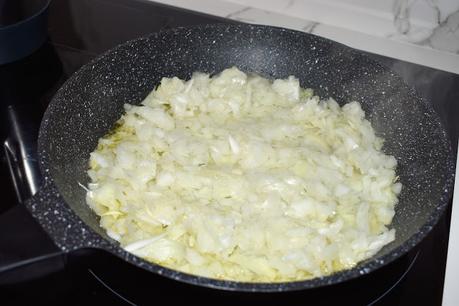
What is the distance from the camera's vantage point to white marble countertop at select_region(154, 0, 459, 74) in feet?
5.64

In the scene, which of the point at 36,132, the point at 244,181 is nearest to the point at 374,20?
the point at 244,181

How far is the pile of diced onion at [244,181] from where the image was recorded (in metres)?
1.13

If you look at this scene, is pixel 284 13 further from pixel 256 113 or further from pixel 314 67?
pixel 256 113

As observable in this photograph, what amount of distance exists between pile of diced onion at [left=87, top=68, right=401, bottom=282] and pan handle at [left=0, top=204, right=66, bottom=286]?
0.21 meters

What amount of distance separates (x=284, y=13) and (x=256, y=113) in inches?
21.8

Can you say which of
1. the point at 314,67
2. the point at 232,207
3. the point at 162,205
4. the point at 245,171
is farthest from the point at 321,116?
the point at 162,205

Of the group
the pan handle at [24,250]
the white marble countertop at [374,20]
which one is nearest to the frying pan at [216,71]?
the pan handle at [24,250]

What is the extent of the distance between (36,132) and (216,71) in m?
0.51

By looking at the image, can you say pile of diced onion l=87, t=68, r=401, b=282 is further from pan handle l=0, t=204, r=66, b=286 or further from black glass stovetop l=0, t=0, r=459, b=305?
pan handle l=0, t=204, r=66, b=286

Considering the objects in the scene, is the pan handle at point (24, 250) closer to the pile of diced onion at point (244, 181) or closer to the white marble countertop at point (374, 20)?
the pile of diced onion at point (244, 181)

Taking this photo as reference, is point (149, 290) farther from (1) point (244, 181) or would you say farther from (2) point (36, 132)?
(2) point (36, 132)

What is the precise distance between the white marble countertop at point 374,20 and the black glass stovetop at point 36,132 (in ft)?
0.31

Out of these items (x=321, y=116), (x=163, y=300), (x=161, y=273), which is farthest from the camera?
(x=321, y=116)

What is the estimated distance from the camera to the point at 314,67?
1529 mm
